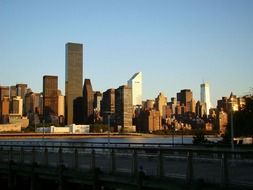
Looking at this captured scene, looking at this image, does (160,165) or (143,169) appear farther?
(143,169)

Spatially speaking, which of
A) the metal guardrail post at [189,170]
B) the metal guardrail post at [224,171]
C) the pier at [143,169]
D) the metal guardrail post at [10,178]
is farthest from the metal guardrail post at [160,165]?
the metal guardrail post at [10,178]

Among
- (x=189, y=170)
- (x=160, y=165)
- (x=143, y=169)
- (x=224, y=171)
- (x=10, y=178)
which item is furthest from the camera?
(x=10, y=178)

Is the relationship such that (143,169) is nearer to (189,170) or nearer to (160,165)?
(160,165)

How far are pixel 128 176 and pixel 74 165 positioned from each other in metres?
5.30

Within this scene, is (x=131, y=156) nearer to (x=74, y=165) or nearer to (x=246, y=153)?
(x=74, y=165)

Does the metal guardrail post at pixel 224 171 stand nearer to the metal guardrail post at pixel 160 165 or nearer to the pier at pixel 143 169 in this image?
the pier at pixel 143 169

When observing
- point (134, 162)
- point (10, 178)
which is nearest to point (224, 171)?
point (134, 162)

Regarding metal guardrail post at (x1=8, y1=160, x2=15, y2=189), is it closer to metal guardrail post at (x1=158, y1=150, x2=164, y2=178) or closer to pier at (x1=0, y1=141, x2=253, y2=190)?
pier at (x1=0, y1=141, x2=253, y2=190)

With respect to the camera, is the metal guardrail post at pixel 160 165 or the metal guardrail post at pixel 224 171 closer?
the metal guardrail post at pixel 224 171

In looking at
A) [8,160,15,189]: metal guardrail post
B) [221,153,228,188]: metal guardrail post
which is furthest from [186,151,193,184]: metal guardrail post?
[8,160,15,189]: metal guardrail post

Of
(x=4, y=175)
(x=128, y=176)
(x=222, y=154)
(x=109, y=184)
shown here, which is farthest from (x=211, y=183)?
(x=4, y=175)

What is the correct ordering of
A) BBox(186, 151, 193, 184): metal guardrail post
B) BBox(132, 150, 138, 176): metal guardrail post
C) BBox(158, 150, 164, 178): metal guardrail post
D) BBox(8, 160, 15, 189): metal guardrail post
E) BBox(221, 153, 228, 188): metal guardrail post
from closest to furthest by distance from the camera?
BBox(221, 153, 228, 188): metal guardrail post
BBox(186, 151, 193, 184): metal guardrail post
BBox(158, 150, 164, 178): metal guardrail post
BBox(132, 150, 138, 176): metal guardrail post
BBox(8, 160, 15, 189): metal guardrail post

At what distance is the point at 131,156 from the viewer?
770 inches

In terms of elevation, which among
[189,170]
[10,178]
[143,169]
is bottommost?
[10,178]
